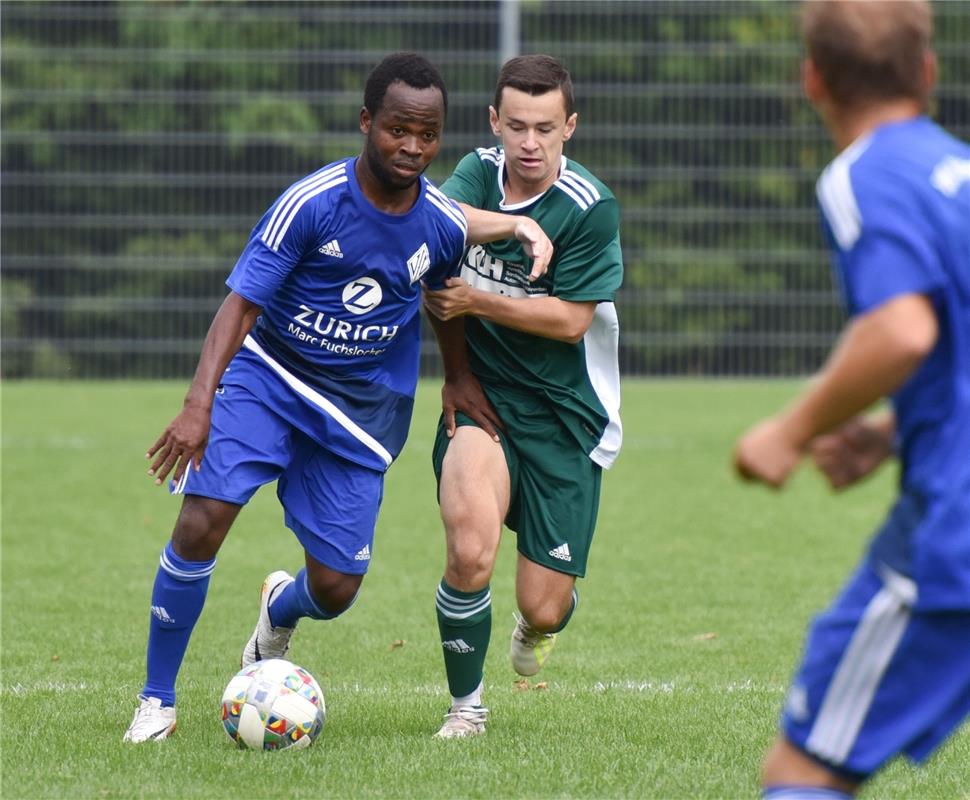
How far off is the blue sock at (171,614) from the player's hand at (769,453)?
8.48ft

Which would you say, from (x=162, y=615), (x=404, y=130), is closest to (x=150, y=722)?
(x=162, y=615)

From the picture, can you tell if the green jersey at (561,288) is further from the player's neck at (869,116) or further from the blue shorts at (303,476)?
the player's neck at (869,116)

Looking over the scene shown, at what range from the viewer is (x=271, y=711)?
4.82 metres

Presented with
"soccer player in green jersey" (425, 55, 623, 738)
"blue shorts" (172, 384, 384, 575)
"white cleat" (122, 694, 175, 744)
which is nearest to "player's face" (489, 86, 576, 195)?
"soccer player in green jersey" (425, 55, 623, 738)

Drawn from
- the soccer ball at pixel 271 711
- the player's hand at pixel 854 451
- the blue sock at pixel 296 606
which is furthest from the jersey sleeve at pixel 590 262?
the player's hand at pixel 854 451

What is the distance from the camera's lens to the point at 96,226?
19.0 metres

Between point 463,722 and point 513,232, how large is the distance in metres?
1.55

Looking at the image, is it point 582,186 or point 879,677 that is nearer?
point 879,677

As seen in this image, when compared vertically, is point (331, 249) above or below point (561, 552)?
above

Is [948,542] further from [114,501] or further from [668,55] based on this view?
[668,55]

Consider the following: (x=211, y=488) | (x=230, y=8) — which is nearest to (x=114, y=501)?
(x=211, y=488)

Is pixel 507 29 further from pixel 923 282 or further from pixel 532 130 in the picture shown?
pixel 923 282

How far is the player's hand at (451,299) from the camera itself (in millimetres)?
5051

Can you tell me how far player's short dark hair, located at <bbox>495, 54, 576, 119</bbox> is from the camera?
204 inches
